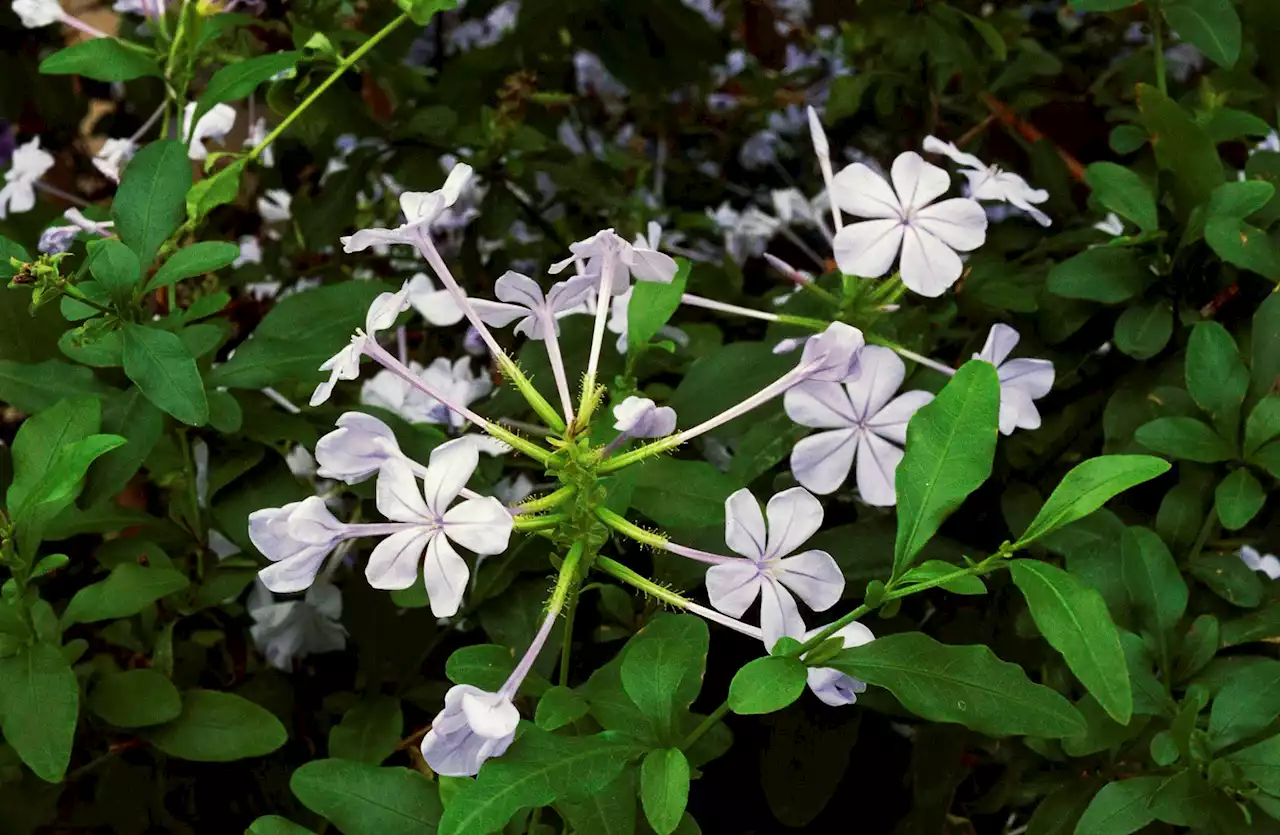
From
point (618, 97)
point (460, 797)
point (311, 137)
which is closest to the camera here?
point (460, 797)

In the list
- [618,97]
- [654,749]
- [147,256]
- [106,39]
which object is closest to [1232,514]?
[654,749]

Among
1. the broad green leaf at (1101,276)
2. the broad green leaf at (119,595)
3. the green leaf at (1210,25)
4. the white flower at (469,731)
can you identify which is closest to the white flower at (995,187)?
the broad green leaf at (1101,276)

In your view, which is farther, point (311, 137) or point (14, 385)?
point (311, 137)

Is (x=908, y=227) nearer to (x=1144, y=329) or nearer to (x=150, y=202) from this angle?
(x=1144, y=329)

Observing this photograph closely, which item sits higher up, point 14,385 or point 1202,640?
point 14,385

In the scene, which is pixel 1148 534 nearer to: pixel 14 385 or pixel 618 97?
pixel 14 385

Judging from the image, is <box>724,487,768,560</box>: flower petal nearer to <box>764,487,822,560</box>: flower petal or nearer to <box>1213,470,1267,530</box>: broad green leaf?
<box>764,487,822,560</box>: flower petal

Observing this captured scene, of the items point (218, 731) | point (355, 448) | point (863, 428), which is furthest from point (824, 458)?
point (218, 731)
